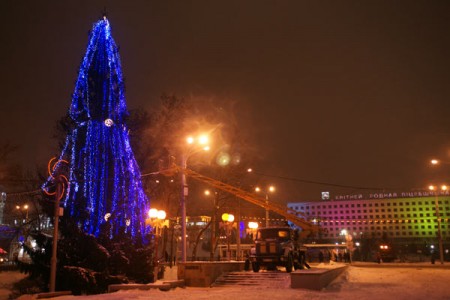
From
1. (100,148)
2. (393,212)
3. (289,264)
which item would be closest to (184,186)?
(100,148)

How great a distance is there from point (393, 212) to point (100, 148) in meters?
124

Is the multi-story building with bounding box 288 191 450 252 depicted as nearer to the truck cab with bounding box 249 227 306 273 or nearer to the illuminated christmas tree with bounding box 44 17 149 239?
the truck cab with bounding box 249 227 306 273

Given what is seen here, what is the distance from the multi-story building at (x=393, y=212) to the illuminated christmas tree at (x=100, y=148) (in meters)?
106

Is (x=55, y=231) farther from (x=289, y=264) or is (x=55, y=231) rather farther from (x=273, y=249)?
(x=289, y=264)

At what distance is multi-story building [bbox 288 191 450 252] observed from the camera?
12694 cm

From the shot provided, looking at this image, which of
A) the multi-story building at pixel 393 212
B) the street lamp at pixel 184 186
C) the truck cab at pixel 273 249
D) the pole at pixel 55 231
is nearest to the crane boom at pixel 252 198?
the street lamp at pixel 184 186

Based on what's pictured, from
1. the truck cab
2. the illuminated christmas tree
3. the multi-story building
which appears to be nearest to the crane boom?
the truck cab

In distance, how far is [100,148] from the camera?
74.1 feet

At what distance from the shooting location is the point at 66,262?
72.3 ft

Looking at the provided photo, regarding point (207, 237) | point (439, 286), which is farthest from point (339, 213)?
point (439, 286)

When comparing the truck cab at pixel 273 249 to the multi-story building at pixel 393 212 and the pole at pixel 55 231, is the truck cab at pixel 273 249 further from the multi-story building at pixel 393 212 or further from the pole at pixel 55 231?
the multi-story building at pixel 393 212

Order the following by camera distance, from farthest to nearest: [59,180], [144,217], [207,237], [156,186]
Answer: [207,237]
[156,186]
[144,217]
[59,180]

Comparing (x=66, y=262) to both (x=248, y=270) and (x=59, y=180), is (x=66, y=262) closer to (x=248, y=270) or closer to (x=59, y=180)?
(x=59, y=180)

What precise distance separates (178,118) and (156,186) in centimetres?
547
